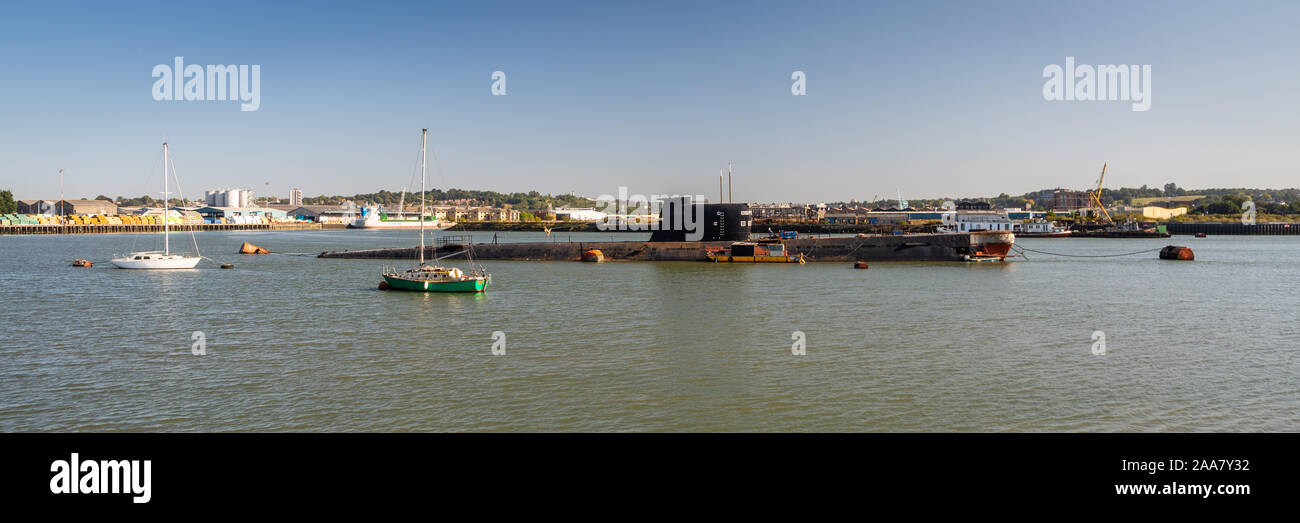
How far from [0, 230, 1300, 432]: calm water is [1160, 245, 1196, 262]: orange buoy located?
25.1m

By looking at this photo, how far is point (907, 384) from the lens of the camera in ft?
46.7

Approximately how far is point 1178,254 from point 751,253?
108ft

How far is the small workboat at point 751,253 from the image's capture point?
48.0 metres

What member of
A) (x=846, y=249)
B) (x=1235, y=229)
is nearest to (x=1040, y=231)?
(x=1235, y=229)

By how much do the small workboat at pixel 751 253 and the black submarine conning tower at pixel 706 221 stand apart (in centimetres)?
163

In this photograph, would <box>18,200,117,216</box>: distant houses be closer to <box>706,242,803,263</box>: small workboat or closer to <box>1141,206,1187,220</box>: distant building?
<box>706,242,803,263</box>: small workboat

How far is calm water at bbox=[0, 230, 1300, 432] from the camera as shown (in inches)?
479

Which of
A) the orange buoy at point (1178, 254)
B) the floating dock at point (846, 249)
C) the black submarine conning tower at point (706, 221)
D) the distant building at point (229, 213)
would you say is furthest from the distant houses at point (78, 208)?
the orange buoy at point (1178, 254)

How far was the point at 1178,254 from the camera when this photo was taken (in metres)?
56.0

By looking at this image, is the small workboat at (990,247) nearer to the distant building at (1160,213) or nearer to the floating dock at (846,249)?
the floating dock at (846,249)

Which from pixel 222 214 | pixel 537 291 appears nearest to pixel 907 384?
pixel 537 291

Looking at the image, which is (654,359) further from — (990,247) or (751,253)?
(990,247)
